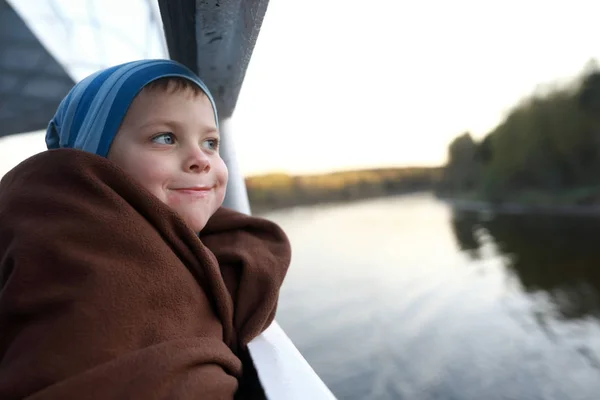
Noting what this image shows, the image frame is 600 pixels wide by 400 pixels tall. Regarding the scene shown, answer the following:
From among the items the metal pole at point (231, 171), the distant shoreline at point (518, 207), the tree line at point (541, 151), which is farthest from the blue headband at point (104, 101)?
the distant shoreline at point (518, 207)

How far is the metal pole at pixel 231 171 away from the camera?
0.97 m

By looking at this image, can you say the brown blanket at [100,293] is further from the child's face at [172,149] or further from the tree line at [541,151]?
the tree line at [541,151]

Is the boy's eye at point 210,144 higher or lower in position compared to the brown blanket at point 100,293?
higher

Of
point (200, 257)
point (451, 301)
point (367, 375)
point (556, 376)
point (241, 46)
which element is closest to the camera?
point (200, 257)

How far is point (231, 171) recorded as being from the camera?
3.24 ft

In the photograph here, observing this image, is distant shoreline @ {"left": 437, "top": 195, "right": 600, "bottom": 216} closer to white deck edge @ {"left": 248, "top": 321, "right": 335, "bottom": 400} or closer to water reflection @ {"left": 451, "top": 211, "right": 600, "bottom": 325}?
water reflection @ {"left": 451, "top": 211, "right": 600, "bottom": 325}

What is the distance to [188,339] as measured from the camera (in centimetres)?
33

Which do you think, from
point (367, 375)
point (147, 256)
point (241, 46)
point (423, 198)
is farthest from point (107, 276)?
point (423, 198)

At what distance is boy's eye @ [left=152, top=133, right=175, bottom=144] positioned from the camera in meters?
0.43

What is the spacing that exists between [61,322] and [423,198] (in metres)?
38.7

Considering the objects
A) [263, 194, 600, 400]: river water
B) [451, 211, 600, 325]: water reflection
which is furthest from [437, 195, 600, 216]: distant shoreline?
[263, 194, 600, 400]: river water

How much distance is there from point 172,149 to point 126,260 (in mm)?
139

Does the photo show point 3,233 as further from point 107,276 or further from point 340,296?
point 340,296

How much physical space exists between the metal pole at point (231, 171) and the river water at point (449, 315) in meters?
0.62
